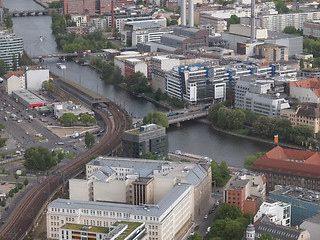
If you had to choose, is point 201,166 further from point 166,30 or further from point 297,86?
point 166,30

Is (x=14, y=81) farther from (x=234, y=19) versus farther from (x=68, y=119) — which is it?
(x=234, y=19)

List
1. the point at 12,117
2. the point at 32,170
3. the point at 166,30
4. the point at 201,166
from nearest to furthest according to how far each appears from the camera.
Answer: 1. the point at 201,166
2. the point at 32,170
3. the point at 12,117
4. the point at 166,30

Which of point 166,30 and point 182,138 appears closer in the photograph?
point 182,138

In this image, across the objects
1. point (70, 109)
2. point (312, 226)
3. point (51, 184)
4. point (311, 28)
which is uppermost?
point (311, 28)

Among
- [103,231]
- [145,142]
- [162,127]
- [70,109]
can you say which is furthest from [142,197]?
[70,109]

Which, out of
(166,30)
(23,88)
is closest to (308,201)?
(23,88)

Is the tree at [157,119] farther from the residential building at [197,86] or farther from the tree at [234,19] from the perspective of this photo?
the tree at [234,19]
